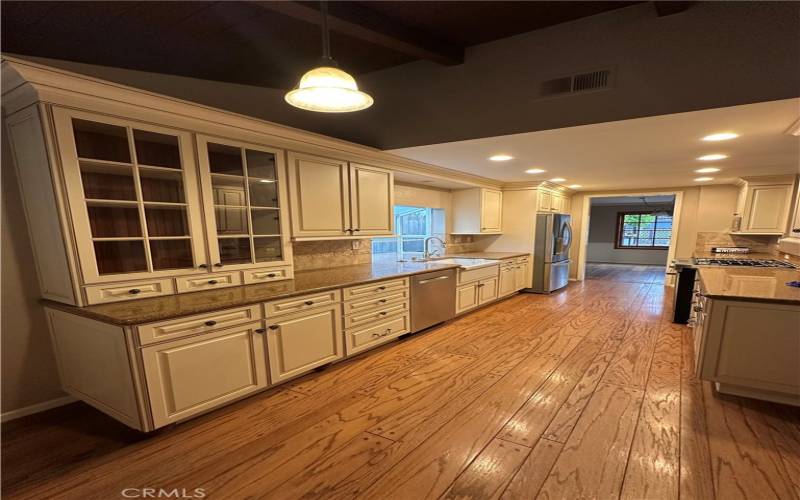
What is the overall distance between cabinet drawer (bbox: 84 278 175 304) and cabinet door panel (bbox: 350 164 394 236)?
1.61m

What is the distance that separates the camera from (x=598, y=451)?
173 cm

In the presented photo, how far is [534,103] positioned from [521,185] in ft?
11.9

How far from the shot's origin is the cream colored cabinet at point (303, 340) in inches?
89.0

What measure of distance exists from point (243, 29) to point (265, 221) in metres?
1.33

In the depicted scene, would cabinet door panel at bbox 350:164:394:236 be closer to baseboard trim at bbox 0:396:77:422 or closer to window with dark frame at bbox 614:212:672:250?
baseboard trim at bbox 0:396:77:422

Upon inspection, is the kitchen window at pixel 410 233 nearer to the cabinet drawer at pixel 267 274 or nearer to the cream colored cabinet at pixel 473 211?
the cream colored cabinet at pixel 473 211

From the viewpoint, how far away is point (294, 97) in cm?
145

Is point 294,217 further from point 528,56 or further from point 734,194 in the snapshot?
point 734,194

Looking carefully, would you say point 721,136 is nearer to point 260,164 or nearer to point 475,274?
point 475,274

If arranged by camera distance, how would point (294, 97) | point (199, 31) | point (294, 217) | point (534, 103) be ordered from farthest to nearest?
1. point (294, 217)
2. point (534, 103)
3. point (199, 31)
4. point (294, 97)

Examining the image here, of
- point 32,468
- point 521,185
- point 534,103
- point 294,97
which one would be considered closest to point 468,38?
point 534,103

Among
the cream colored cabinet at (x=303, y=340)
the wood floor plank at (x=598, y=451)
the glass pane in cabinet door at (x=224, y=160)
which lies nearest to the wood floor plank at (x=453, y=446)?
the wood floor plank at (x=598, y=451)

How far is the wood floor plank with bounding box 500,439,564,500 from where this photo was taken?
1.47 metres

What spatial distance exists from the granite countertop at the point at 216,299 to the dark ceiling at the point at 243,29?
4.68 ft
